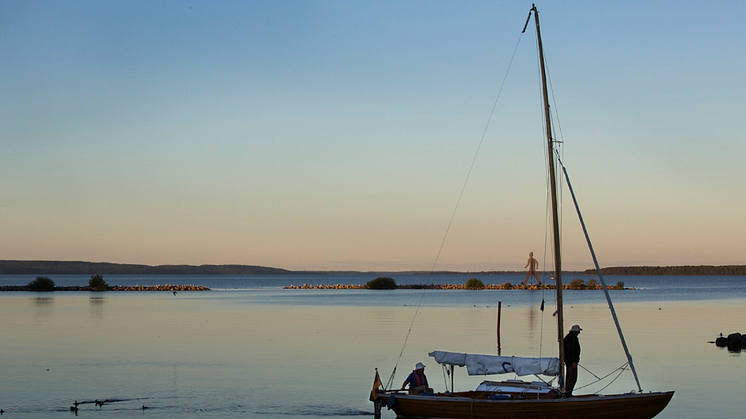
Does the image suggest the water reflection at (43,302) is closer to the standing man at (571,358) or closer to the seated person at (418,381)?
the seated person at (418,381)

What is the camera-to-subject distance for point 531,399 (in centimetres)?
2578

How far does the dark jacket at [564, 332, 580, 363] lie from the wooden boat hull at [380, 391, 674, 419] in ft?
6.49

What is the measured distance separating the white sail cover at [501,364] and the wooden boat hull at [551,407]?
2.08 meters

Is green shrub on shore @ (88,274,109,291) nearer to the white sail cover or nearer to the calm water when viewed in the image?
the calm water

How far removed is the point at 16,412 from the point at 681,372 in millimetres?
28202

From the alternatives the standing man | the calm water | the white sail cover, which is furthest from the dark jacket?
the calm water

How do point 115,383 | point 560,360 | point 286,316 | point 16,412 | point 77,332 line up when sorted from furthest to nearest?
1. point 286,316
2. point 77,332
3. point 115,383
4. point 16,412
5. point 560,360

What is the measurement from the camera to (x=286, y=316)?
258 feet

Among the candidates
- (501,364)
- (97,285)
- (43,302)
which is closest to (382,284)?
(97,285)

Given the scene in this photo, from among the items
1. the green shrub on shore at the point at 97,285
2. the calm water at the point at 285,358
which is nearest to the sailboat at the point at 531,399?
the calm water at the point at 285,358

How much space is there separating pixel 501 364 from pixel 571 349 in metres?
2.37

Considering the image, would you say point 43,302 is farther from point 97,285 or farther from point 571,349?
point 571,349

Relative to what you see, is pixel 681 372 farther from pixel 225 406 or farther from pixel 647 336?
pixel 225 406

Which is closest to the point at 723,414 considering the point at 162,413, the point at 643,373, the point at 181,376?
the point at 643,373
